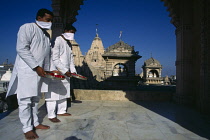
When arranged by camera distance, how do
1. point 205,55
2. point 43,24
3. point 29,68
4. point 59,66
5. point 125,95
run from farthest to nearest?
point 125,95
point 205,55
point 59,66
point 43,24
point 29,68

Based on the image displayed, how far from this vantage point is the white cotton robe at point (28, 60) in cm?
222

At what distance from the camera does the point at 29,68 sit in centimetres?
231

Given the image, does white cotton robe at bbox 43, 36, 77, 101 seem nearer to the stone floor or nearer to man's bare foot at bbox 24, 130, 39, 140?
the stone floor

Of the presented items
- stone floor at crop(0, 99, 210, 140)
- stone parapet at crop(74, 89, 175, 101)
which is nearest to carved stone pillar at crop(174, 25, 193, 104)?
stone parapet at crop(74, 89, 175, 101)

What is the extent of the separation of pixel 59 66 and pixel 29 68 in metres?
0.83

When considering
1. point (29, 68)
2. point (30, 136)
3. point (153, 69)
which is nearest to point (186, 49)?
point (29, 68)

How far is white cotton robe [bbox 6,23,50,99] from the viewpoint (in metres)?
2.22

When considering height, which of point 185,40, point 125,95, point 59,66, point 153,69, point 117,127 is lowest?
point 117,127

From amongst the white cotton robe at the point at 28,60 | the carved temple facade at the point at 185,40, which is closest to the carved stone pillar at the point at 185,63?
the carved temple facade at the point at 185,40

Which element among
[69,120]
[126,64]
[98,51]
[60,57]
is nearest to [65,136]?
→ [69,120]

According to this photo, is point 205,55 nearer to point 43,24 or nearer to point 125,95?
point 125,95

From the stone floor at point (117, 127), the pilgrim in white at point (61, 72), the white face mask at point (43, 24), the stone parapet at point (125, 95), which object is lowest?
the stone floor at point (117, 127)

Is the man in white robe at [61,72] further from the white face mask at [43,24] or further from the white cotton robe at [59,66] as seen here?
the white face mask at [43,24]

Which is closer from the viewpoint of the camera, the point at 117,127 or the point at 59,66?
the point at 117,127
